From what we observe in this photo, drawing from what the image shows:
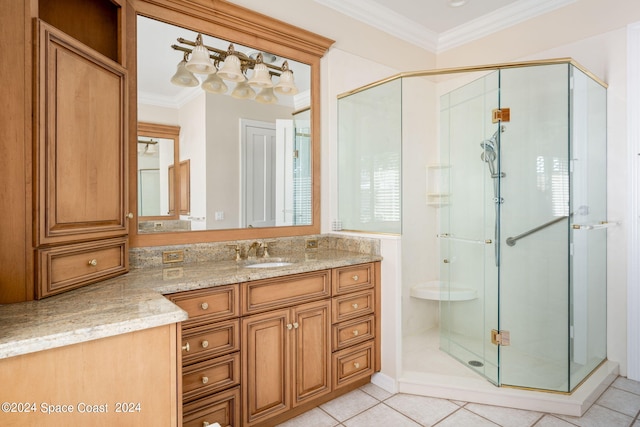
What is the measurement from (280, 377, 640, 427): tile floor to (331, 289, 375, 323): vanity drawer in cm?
54

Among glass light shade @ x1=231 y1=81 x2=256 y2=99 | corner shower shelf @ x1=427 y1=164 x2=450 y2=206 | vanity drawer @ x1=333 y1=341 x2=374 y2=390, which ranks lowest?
vanity drawer @ x1=333 y1=341 x2=374 y2=390

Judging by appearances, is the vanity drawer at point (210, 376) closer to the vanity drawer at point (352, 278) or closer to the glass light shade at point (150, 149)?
the vanity drawer at point (352, 278)

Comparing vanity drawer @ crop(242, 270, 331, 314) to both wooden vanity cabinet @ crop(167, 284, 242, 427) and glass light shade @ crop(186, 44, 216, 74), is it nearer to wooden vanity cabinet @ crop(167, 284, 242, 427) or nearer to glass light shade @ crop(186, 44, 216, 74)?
wooden vanity cabinet @ crop(167, 284, 242, 427)

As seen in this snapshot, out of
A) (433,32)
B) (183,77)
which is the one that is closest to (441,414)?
(183,77)

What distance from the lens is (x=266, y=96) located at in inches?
98.4

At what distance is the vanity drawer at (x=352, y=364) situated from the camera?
7.15 ft

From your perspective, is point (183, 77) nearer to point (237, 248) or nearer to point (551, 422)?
point (237, 248)

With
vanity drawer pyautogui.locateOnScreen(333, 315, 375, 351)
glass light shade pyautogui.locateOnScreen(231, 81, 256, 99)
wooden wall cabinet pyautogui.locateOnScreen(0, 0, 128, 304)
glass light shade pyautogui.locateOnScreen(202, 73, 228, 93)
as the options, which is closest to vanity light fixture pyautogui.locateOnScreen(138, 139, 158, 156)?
wooden wall cabinet pyautogui.locateOnScreen(0, 0, 128, 304)

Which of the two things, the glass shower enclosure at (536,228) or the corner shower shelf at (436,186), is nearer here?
the glass shower enclosure at (536,228)

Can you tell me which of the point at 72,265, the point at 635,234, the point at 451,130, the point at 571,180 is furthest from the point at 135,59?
the point at 635,234

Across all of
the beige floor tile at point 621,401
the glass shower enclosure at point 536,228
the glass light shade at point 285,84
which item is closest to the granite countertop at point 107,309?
the glass light shade at point 285,84

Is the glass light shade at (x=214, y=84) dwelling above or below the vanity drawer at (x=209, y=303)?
above

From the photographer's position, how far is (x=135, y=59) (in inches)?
78.1

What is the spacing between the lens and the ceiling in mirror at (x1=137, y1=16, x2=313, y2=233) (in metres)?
2.08
